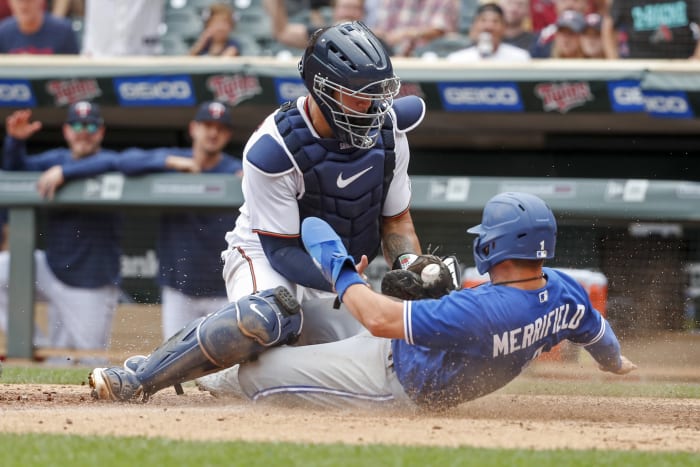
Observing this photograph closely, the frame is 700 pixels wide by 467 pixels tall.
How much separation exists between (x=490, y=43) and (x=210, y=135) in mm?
2366

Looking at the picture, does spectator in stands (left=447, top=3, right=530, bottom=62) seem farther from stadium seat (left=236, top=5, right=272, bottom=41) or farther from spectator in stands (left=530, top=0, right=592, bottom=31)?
stadium seat (left=236, top=5, right=272, bottom=41)

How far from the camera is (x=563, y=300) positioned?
409 centimetres

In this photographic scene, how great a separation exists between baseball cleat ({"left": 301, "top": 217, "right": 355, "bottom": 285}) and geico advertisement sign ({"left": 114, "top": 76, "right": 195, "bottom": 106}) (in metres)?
4.92

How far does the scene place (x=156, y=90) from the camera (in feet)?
29.3

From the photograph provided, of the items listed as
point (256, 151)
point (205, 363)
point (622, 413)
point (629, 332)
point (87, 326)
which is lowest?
point (87, 326)

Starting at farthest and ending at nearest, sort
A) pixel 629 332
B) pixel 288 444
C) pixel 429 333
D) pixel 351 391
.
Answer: pixel 629 332 < pixel 351 391 < pixel 429 333 < pixel 288 444

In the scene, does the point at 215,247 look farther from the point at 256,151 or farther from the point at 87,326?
the point at 256,151

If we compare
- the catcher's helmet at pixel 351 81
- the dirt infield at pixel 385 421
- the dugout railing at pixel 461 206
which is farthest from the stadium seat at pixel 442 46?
the catcher's helmet at pixel 351 81

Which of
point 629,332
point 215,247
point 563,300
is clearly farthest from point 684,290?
point 563,300

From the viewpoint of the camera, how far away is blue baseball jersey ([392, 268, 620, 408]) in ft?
12.8

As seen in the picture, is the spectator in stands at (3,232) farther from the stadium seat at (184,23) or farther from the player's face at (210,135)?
the stadium seat at (184,23)

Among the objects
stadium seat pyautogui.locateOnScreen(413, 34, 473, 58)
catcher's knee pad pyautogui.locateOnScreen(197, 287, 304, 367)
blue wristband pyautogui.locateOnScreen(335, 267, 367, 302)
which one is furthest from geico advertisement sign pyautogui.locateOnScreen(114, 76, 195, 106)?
blue wristband pyautogui.locateOnScreen(335, 267, 367, 302)

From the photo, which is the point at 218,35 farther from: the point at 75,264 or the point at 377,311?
the point at 377,311

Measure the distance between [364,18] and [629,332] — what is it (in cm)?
402
